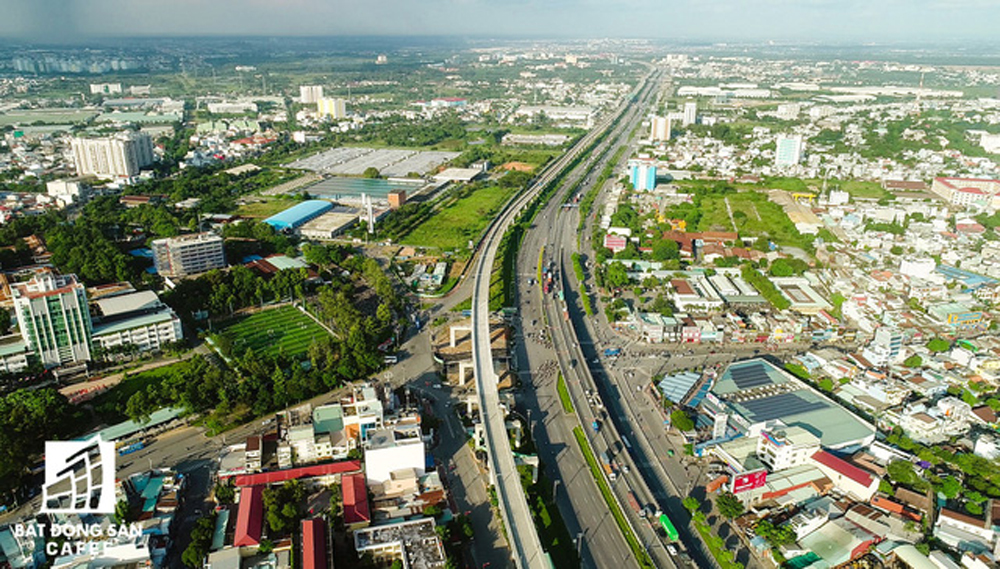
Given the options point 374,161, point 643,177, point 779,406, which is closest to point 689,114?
point 643,177

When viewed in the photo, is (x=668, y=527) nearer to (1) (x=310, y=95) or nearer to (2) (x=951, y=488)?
(2) (x=951, y=488)

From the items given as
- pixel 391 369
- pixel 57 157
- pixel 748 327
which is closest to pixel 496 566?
pixel 391 369

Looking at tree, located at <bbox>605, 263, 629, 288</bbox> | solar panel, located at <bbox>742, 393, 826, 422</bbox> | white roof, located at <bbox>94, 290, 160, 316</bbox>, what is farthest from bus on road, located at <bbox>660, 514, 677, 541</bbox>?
white roof, located at <bbox>94, 290, 160, 316</bbox>

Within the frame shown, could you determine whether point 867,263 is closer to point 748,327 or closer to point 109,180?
point 748,327

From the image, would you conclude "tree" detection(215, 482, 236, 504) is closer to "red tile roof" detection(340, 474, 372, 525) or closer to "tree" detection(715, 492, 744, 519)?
"red tile roof" detection(340, 474, 372, 525)

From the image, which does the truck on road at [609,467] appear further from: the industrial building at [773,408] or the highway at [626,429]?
the industrial building at [773,408]

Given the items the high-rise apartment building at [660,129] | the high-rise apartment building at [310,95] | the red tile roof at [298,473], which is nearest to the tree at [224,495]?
the red tile roof at [298,473]

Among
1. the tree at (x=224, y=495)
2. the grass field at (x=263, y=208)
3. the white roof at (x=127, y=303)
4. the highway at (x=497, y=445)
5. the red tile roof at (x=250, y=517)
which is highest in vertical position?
the white roof at (x=127, y=303)
